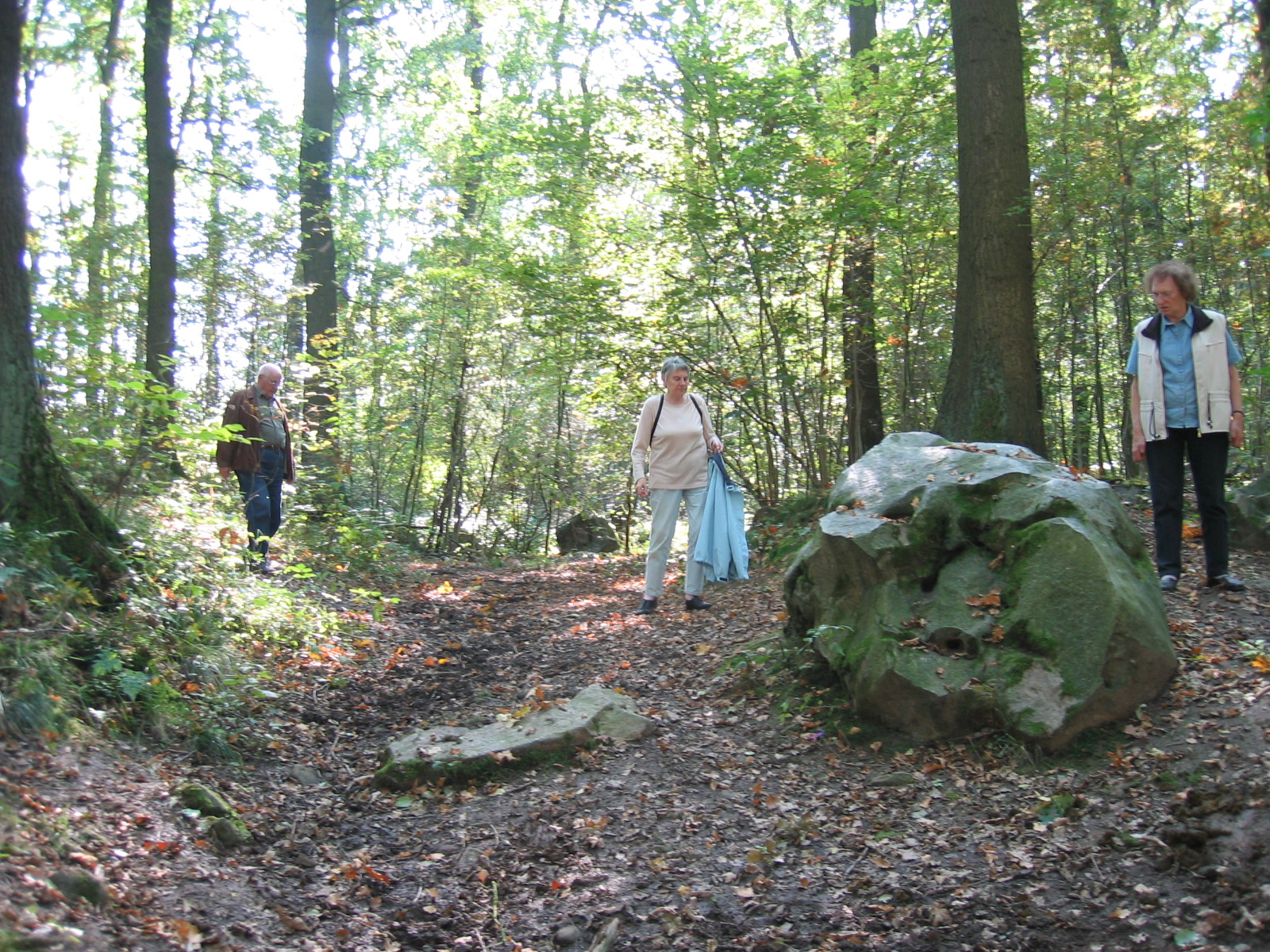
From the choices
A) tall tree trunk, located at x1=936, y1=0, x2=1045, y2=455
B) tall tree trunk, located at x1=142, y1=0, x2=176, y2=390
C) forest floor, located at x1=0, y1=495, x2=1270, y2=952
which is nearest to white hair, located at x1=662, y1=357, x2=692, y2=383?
tall tree trunk, located at x1=936, y1=0, x2=1045, y2=455

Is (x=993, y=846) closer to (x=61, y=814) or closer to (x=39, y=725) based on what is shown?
(x=61, y=814)

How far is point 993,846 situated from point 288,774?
324cm

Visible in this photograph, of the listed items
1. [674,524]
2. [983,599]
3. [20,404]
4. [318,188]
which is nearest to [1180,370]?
[983,599]

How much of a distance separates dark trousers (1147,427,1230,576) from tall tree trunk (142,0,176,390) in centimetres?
921

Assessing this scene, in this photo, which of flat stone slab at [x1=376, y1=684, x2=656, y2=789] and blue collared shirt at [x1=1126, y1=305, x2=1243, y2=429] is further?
blue collared shirt at [x1=1126, y1=305, x2=1243, y2=429]

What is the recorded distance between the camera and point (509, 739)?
465 cm

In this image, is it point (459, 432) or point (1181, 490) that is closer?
point (1181, 490)

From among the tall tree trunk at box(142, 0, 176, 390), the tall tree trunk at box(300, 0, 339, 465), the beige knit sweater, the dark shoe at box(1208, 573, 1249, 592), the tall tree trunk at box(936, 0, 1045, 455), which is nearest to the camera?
the dark shoe at box(1208, 573, 1249, 592)

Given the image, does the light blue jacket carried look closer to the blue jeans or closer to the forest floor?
the forest floor

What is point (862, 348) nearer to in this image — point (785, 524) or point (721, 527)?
point (785, 524)

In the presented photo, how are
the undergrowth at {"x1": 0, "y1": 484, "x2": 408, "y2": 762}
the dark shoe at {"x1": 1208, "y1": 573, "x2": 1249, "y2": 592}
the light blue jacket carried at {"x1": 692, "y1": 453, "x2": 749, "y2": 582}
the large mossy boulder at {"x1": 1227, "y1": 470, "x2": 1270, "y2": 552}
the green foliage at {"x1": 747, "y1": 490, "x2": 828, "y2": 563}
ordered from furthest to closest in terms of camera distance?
the green foliage at {"x1": 747, "y1": 490, "x2": 828, "y2": 563}
the light blue jacket carried at {"x1": 692, "y1": 453, "x2": 749, "y2": 582}
the large mossy boulder at {"x1": 1227, "y1": 470, "x2": 1270, "y2": 552}
the dark shoe at {"x1": 1208, "y1": 573, "x2": 1249, "y2": 592}
the undergrowth at {"x1": 0, "y1": 484, "x2": 408, "y2": 762}

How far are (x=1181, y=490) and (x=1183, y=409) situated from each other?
48cm

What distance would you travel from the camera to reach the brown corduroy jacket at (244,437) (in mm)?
7852

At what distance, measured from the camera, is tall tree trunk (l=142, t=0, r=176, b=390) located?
963 cm
